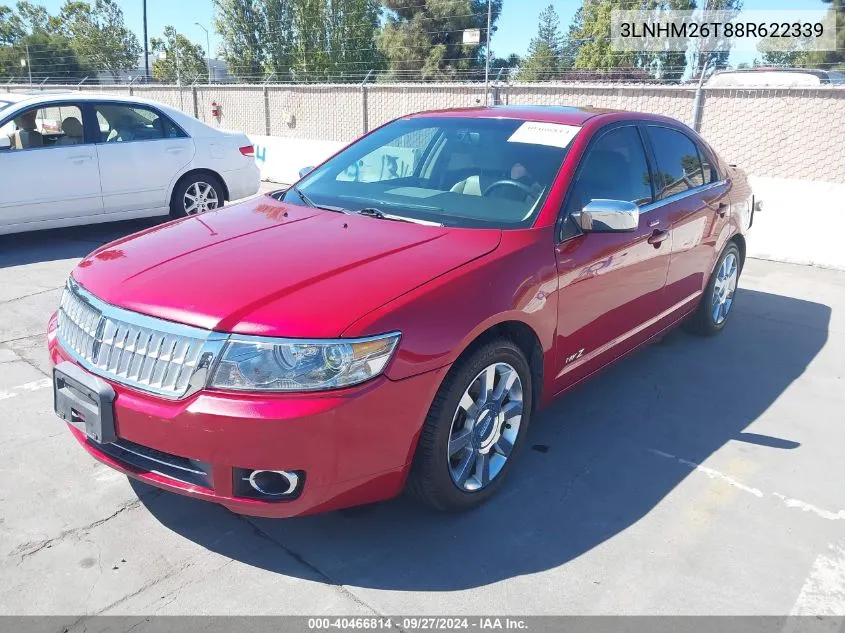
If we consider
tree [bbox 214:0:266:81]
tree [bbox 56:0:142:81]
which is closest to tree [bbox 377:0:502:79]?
tree [bbox 214:0:266:81]

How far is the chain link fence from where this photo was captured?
27.0 ft

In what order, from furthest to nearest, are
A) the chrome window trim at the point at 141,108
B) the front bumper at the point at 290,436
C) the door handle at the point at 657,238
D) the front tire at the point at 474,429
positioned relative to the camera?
the chrome window trim at the point at 141,108 < the door handle at the point at 657,238 < the front tire at the point at 474,429 < the front bumper at the point at 290,436

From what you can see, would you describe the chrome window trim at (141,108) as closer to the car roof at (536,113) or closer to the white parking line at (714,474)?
the car roof at (536,113)

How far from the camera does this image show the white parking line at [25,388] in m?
4.14

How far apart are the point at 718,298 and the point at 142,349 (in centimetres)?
437

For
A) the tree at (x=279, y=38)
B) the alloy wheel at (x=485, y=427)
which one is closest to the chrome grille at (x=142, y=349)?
the alloy wheel at (x=485, y=427)

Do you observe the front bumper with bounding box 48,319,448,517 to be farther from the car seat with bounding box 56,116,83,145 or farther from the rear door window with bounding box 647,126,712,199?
the car seat with bounding box 56,116,83,145

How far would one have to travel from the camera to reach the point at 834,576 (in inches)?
111

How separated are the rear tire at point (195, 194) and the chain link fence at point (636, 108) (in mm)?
4415

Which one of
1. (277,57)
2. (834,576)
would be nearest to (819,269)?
(834,576)

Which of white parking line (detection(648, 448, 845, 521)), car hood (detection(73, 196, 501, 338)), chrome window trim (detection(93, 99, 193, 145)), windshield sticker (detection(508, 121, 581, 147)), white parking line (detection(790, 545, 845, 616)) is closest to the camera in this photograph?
car hood (detection(73, 196, 501, 338))

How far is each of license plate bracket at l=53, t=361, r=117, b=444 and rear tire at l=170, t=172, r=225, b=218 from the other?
5.56 m

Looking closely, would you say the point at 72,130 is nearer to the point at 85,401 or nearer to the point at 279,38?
the point at 85,401

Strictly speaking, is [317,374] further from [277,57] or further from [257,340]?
[277,57]
